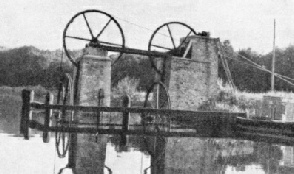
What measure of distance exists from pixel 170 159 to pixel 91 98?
2.58m

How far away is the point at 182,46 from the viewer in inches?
454

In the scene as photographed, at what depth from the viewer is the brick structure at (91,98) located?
33.1ft

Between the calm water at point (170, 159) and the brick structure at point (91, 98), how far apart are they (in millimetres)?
427

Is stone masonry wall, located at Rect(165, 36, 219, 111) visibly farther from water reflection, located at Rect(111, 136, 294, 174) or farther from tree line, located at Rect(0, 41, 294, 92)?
tree line, located at Rect(0, 41, 294, 92)

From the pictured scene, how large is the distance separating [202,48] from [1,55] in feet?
172

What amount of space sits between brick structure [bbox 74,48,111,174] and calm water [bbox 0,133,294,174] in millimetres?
427

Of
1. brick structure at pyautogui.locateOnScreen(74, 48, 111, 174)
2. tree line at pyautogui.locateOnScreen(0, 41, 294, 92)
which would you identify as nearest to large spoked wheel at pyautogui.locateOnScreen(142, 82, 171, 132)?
brick structure at pyautogui.locateOnScreen(74, 48, 111, 174)

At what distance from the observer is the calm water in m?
10.1

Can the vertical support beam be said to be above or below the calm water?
above

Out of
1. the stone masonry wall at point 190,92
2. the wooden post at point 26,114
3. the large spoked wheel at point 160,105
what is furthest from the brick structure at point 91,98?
the wooden post at point 26,114

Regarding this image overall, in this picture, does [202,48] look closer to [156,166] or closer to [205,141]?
[205,141]

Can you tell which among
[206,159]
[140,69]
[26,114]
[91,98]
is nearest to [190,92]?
[206,159]

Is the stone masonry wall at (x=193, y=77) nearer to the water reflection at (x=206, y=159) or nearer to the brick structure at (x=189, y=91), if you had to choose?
the brick structure at (x=189, y=91)

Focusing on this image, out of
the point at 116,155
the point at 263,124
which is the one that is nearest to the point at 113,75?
the point at 116,155
